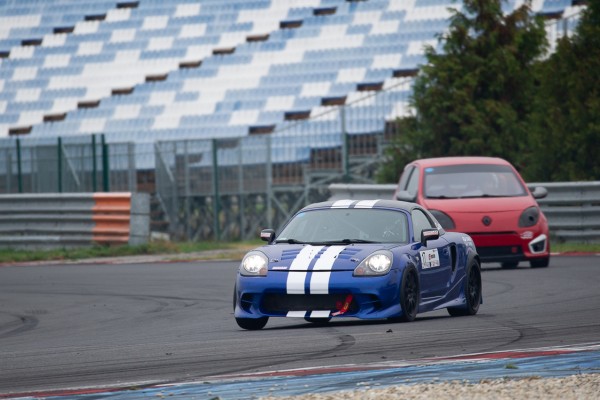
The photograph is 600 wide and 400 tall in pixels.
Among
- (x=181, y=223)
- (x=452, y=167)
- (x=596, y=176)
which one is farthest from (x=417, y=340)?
(x=181, y=223)

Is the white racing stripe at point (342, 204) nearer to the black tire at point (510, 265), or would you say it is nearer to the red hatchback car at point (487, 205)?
the red hatchback car at point (487, 205)

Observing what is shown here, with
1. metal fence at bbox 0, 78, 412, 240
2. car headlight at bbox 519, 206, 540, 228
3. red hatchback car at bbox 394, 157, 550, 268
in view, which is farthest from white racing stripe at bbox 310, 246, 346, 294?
metal fence at bbox 0, 78, 412, 240

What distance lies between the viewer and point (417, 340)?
9.73 m

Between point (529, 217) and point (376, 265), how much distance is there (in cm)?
803

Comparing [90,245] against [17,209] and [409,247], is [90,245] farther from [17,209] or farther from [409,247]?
[409,247]

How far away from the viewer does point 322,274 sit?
1101 cm

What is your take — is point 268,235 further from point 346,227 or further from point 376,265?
point 376,265

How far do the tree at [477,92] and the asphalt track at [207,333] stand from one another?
10.0 metres

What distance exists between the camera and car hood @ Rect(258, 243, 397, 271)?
11.1 meters

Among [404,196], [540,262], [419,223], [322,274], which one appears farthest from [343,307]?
[540,262]

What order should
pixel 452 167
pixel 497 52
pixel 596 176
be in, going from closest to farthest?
pixel 452 167
pixel 596 176
pixel 497 52

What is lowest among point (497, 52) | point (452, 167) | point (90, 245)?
point (90, 245)

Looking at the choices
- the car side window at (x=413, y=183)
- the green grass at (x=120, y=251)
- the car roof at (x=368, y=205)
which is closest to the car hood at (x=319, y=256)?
the car roof at (x=368, y=205)

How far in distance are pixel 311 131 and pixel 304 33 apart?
13070 mm
